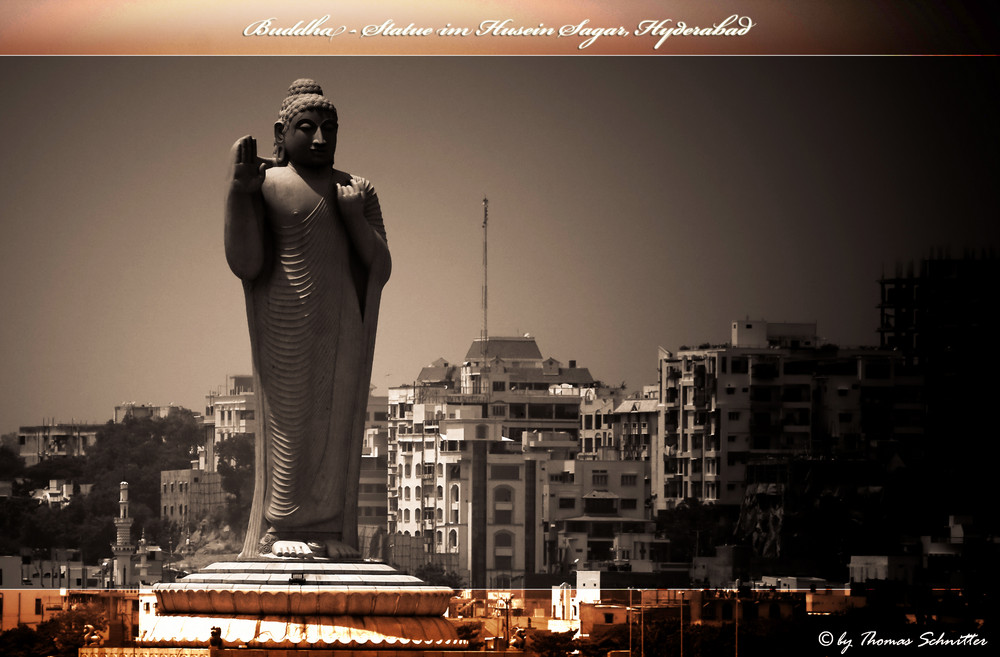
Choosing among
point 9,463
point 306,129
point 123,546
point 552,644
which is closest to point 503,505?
point 9,463

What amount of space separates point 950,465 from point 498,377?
1815 centimetres

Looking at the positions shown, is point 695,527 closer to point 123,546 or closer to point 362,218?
point 123,546

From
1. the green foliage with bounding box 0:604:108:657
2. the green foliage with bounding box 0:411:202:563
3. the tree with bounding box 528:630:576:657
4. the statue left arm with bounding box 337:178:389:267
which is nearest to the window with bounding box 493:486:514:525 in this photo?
the green foliage with bounding box 0:411:202:563

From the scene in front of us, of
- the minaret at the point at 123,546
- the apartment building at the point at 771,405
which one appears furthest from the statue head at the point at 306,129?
the apartment building at the point at 771,405

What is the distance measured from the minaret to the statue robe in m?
34.3

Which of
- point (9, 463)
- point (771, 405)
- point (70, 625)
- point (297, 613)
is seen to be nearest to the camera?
point (297, 613)

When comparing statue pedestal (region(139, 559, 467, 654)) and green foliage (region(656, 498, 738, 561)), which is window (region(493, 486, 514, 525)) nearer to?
green foliage (region(656, 498, 738, 561))

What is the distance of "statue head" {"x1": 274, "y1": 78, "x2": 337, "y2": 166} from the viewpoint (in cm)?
1298

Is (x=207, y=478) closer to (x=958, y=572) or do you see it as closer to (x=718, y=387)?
(x=718, y=387)

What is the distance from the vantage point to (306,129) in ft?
42.6

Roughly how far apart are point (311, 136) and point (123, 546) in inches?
1472

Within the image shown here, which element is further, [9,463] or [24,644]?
[9,463]

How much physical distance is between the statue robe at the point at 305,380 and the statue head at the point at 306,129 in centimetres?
25

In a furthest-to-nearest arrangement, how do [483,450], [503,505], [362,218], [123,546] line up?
[483,450], [503,505], [123,546], [362,218]
